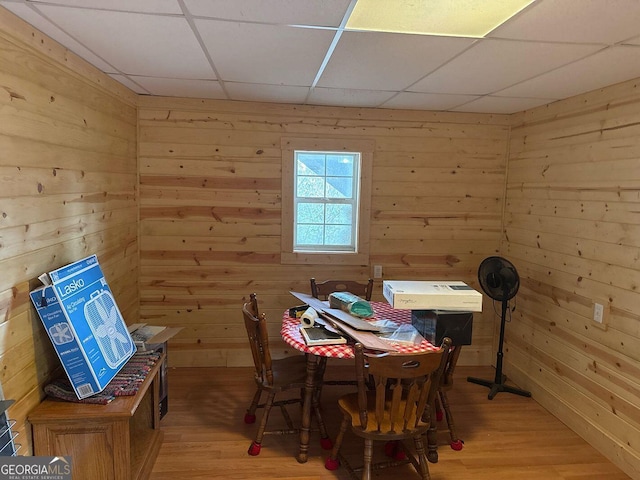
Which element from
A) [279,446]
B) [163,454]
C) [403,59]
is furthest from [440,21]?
[163,454]

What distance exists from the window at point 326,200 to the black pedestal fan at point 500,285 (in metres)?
1.03

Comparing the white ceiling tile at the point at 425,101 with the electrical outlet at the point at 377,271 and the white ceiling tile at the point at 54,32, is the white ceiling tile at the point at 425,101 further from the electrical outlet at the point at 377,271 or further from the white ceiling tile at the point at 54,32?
the white ceiling tile at the point at 54,32

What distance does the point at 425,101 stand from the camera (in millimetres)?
3430

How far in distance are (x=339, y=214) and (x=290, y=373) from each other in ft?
5.44

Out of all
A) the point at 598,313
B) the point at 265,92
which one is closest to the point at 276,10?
the point at 265,92

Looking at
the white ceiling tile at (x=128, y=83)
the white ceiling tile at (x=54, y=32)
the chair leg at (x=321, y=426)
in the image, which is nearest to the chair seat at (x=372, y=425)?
the chair leg at (x=321, y=426)

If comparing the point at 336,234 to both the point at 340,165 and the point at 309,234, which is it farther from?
the point at 340,165

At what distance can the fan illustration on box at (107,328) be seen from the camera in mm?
2242

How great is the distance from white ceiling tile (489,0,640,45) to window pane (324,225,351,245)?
90.2 inches

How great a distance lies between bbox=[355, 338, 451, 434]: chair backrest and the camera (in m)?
2.06

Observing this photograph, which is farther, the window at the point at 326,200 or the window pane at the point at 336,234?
the window pane at the point at 336,234

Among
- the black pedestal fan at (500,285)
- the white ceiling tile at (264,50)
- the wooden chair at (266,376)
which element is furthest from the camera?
the black pedestal fan at (500,285)

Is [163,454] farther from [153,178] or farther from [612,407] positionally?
[612,407]

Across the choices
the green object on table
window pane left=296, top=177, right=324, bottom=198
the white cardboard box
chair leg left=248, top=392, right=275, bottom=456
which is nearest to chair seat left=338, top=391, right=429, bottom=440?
chair leg left=248, top=392, right=275, bottom=456
